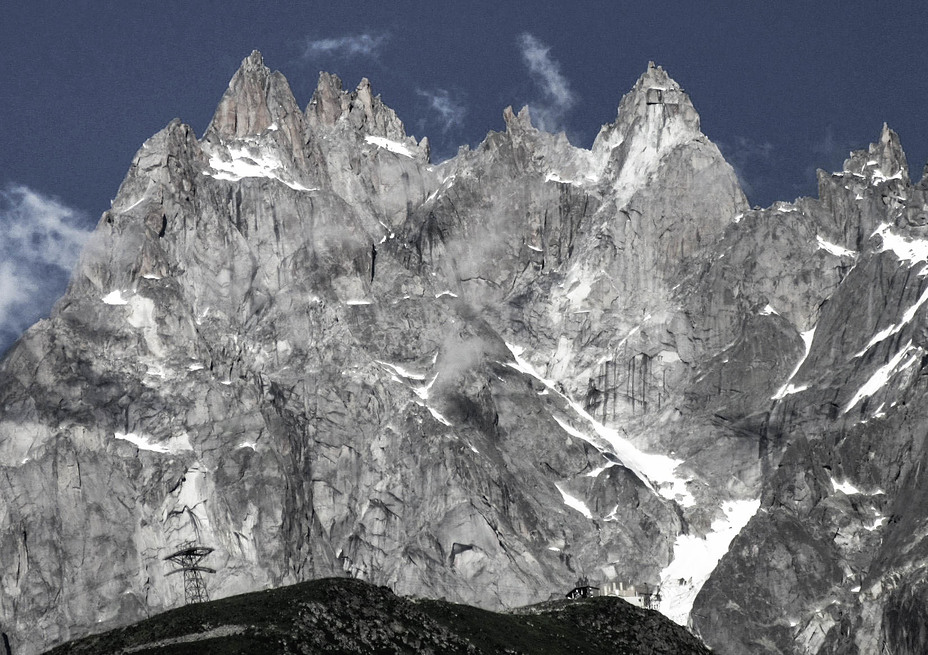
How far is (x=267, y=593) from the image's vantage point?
153000 millimetres

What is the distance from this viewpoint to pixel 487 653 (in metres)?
153

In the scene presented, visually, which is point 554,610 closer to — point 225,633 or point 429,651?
point 429,651

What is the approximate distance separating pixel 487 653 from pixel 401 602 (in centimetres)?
729

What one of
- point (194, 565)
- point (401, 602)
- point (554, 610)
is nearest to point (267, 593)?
point (401, 602)

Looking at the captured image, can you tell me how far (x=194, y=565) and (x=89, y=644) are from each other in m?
31.0

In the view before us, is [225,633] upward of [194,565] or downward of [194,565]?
downward

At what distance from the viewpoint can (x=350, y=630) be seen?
14475cm

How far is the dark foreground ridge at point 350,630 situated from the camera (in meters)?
140

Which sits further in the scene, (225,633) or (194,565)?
(194,565)

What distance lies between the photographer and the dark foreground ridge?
140 m

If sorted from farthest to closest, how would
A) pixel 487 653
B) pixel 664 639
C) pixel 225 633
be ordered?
pixel 664 639 < pixel 487 653 < pixel 225 633

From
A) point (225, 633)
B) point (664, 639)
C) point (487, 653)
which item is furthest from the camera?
point (664, 639)

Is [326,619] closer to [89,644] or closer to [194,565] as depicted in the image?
[89,644]

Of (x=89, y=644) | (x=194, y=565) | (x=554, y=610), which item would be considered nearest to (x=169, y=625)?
(x=89, y=644)
